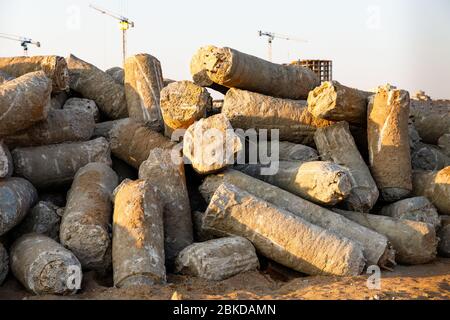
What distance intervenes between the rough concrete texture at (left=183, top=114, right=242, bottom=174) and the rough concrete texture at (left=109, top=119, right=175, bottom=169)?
1.24 m

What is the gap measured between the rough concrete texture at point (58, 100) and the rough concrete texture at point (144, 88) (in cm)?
119

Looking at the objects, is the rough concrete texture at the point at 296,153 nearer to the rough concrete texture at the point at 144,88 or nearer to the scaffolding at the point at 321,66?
the rough concrete texture at the point at 144,88

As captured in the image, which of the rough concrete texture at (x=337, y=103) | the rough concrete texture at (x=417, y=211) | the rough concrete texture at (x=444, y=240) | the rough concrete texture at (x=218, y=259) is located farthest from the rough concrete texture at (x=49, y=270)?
the rough concrete texture at (x=444, y=240)

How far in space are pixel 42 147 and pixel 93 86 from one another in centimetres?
239

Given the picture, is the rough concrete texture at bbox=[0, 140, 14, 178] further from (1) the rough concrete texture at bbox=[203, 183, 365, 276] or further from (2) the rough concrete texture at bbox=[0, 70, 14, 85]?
(1) the rough concrete texture at bbox=[203, 183, 365, 276]

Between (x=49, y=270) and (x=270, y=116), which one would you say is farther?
(x=270, y=116)

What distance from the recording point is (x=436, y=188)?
7.34 m

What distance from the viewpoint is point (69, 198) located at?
20.8 feet

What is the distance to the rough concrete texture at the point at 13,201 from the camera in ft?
18.5

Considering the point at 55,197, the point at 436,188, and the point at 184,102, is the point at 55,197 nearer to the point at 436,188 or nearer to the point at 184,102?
the point at 184,102

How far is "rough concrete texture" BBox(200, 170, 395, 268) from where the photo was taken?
5.94m

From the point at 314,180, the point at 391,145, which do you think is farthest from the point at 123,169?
the point at 391,145

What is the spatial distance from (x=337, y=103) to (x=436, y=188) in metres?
2.00
